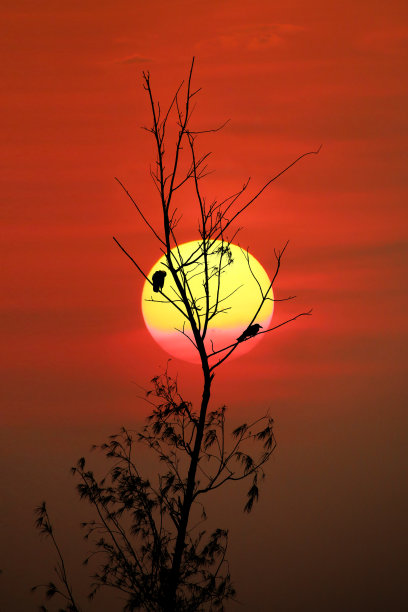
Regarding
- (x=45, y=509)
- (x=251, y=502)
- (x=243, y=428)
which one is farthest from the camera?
(x=45, y=509)

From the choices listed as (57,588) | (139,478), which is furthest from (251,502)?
(57,588)

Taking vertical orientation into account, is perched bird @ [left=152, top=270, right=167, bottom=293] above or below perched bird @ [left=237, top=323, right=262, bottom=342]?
above

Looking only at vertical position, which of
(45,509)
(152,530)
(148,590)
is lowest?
(148,590)

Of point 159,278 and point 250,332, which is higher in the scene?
point 159,278

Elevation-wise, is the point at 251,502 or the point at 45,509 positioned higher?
the point at 45,509

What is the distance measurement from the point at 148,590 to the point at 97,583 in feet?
3.23

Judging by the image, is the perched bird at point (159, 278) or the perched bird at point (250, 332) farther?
the perched bird at point (159, 278)

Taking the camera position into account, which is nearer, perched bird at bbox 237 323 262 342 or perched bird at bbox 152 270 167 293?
perched bird at bbox 237 323 262 342

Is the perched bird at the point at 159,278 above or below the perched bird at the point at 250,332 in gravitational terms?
above

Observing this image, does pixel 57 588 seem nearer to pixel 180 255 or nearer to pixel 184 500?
pixel 184 500

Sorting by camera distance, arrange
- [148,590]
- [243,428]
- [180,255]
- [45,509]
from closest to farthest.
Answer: [180,255], [243,428], [148,590], [45,509]

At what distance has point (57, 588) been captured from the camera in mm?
11977

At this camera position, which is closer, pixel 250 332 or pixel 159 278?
pixel 250 332

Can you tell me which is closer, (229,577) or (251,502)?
(251,502)
